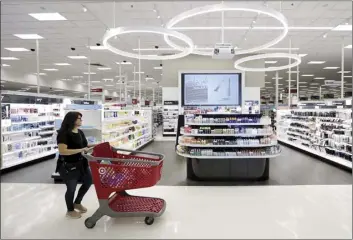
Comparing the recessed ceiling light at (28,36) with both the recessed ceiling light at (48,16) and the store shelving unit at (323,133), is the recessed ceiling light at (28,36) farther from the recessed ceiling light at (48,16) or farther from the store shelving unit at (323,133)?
the store shelving unit at (323,133)

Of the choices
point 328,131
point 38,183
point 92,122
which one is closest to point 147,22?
point 92,122

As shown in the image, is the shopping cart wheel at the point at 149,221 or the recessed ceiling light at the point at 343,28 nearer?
the shopping cart wheel at the point at 149,221

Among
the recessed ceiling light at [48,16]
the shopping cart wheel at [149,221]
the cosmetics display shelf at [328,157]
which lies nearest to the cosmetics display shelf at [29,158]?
the recessed ceiling light at [48,16]

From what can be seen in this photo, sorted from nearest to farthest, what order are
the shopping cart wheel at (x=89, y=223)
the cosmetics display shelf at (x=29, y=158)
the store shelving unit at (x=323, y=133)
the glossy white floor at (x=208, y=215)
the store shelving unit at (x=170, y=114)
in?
the glossy white floor at (x=208, y=215), the shopping cart wheel at (x=89, y=223), the cosmetics display shelf at (x=29, y=158), the store shelving unit at (x=323, y=133), the store shelving unit at (x=170, y=114)

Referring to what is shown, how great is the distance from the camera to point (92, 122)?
21.8ft

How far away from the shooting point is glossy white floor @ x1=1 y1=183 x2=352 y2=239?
3502 mm

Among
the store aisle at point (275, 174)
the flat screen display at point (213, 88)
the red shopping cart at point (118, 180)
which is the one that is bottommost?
the store aisle at point (275, 174)

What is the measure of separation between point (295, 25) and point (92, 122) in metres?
6.77

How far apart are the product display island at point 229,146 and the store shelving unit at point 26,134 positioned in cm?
411

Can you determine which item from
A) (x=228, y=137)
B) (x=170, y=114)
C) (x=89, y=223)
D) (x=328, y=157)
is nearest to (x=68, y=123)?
(x=89, y=223)

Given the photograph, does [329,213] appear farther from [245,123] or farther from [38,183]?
[38,183]

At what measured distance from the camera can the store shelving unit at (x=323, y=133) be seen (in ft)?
27.3

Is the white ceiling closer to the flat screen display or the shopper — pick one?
the flat screen display

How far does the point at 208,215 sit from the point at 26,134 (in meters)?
6.98
